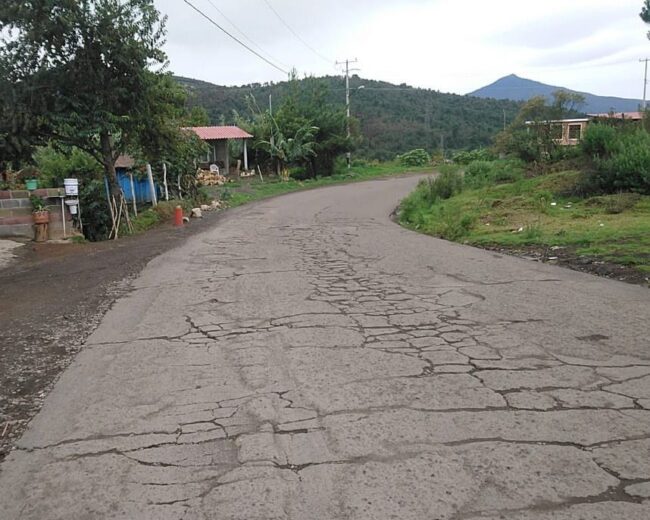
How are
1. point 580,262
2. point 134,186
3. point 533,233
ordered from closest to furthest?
point 580,262 → point 533,233 → point 134,186

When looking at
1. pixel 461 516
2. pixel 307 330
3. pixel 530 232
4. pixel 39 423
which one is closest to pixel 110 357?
pixel 39 423

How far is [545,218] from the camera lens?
15.5 meters

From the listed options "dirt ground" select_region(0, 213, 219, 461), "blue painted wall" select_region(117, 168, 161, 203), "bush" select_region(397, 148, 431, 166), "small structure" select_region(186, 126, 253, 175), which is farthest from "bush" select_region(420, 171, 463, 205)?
"bush" select_region(397, 148, 431, 166)

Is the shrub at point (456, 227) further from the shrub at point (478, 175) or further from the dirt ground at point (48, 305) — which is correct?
the shrub at point (478, 175)

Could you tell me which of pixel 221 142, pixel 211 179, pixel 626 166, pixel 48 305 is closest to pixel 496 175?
pixel 626 166

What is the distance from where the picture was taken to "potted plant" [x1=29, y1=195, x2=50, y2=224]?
14.8 meters

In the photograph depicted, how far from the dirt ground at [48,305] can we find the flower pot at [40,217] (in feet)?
2.46

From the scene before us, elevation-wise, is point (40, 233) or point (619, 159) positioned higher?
point (619, 159)

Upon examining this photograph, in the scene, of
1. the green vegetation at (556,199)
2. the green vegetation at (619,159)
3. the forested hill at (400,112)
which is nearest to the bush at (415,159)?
the forested hill at (400,112)

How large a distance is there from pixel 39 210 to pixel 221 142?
2692cm

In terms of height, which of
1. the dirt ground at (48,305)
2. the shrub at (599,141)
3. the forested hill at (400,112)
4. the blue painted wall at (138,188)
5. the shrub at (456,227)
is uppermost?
the forested hill at (400,112)

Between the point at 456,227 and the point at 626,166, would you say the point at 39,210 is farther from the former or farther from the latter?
the point at 626,166

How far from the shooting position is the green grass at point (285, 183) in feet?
91.7

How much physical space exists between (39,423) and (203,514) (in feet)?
6.16
